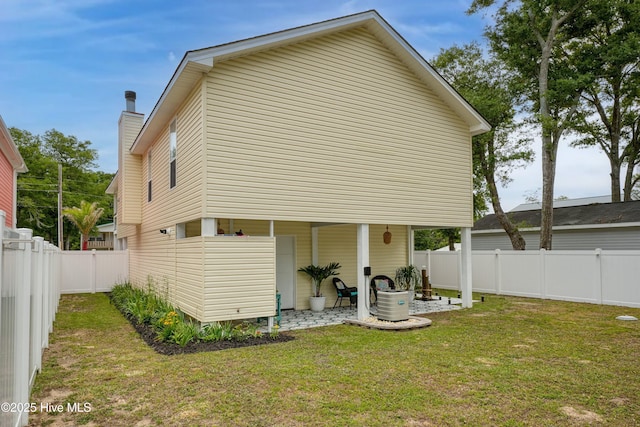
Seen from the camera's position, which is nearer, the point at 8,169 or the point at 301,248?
the point at 301,248

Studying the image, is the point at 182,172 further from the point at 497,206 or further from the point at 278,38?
the point at 497,206

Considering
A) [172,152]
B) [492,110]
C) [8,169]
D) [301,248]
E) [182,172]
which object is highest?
[492,110]

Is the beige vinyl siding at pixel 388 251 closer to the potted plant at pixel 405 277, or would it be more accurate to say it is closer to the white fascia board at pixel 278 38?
the potted plant at pixel 405 277

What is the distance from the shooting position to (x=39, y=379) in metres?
5.38

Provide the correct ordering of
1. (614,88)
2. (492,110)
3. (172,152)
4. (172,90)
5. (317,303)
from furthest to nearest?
(614,88)
(492,110)
(317,303)
(172,152)
(172,90)

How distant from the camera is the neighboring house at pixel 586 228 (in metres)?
16.9

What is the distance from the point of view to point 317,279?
11047 mm

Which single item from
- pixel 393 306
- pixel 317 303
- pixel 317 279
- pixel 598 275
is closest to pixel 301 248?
pixel 317 279

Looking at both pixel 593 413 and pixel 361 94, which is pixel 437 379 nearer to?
pixel 593 413

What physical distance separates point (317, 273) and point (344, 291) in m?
0.91

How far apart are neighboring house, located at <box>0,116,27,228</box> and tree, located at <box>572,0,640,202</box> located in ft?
65.1

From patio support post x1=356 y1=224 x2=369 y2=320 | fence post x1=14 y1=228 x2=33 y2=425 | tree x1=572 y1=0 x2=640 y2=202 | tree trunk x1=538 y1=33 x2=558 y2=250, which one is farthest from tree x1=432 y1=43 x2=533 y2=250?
fence post x1=14 y1=228 x2=33 y2=425

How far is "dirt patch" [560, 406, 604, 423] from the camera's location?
4.11 metres

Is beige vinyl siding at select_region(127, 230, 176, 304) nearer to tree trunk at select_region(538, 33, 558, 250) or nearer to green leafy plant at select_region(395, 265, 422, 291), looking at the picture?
green leafy plant at select_region(395, 265, 422, 291)
